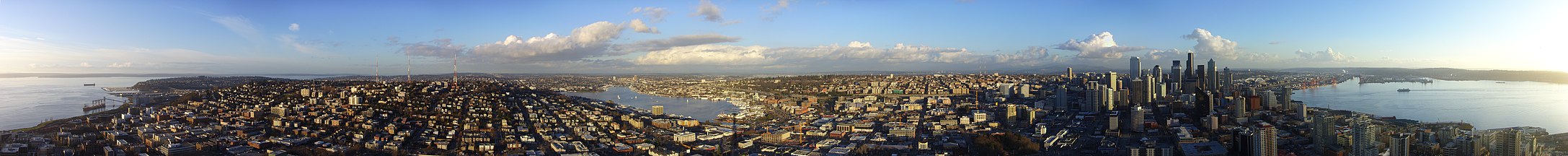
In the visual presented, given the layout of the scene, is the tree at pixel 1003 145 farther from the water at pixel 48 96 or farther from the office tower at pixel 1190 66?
the water at pixel 48 96

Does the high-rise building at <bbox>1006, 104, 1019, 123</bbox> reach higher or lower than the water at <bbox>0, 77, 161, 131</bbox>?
lower

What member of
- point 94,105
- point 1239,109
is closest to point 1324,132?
point 1239,109

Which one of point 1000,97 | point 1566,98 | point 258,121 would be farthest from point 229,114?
point 1566,98

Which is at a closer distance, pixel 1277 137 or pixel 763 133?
pixel 1277 137

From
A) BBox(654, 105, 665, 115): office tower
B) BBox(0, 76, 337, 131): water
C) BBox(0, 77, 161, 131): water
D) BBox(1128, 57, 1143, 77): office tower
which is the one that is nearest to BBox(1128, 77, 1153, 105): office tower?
BBox(1128, 57, 1143, 77): office tower

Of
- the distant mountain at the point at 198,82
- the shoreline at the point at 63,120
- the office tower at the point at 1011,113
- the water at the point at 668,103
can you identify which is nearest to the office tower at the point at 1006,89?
the office tower at the point at 1011,113

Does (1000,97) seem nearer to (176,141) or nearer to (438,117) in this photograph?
(438,117)

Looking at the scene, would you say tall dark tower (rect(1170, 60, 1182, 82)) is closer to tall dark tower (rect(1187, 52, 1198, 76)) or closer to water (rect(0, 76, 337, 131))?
tall dark tower (rect(1187, 52, 1198, 76))
